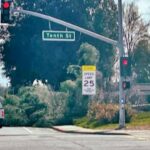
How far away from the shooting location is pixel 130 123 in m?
41.4

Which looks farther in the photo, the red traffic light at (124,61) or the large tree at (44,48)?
the large tree at (44,48)

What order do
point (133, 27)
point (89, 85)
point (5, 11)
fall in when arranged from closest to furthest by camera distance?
point (5, 11), point (89, 85), point (133, 27)

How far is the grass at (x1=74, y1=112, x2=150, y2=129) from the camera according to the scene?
38562mm

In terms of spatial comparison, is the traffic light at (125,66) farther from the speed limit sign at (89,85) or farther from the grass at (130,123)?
the grass at (130,123)

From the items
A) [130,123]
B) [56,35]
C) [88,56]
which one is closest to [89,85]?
[56,35]

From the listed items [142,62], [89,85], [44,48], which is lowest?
[89,85]

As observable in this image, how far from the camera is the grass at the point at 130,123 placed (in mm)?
38562

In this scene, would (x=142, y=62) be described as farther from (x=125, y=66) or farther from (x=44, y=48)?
(x=125, y=66)

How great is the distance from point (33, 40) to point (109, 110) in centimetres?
3009

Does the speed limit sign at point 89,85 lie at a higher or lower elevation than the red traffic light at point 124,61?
lower

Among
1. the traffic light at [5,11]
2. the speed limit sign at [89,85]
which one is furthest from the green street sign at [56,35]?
the traffic light at [5,11]

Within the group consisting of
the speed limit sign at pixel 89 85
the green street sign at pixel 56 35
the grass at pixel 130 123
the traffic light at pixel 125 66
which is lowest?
the grass at pixel 130 123

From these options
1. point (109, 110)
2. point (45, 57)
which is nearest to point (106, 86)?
point (45, 57)

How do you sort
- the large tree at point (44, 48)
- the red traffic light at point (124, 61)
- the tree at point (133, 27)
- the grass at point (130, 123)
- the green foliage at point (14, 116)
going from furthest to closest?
1. the tree at point (133, 27)
2. the large tree at point (44, 48)
3. the green foliage at point (14, 116)
4. the grass at point (130, 123)
5. the red traffic light at point (124, 61)
